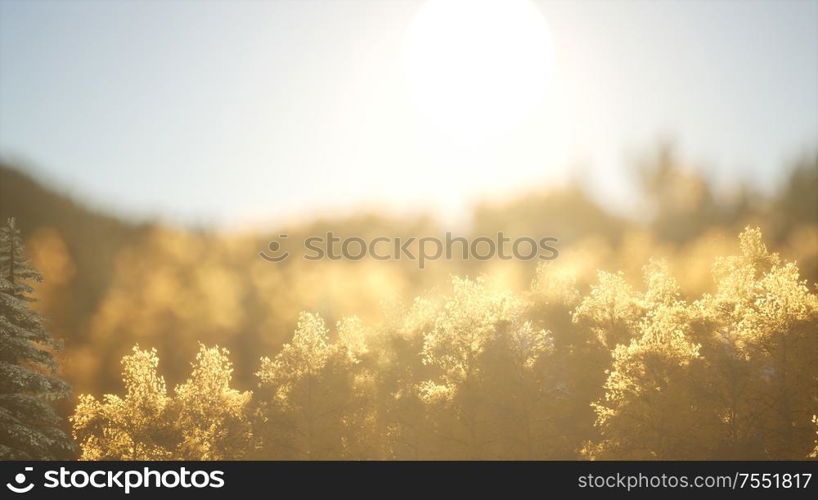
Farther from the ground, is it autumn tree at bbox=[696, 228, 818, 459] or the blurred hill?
the blurred hill

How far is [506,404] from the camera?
87.2ft

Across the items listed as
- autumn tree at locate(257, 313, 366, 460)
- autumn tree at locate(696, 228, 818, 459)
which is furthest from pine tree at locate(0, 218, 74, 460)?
autumn tree at locate(696, 228, 818, 459)

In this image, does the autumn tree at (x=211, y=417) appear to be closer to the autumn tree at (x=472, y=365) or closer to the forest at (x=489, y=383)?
the forest at (x=489, y=383)

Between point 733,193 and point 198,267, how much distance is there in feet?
378

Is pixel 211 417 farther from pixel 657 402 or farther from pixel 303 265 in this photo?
pixel 303 265

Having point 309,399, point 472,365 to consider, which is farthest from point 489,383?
point 309,399

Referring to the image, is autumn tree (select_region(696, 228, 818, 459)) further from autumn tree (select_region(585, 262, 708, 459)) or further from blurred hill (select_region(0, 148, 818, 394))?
blurred hill (select_region(0, 148, 818, 394))
